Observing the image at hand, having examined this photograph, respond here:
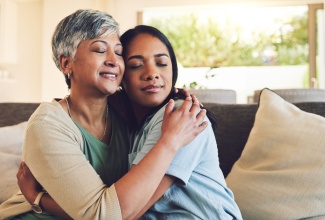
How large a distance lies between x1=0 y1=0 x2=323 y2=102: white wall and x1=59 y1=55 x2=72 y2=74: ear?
4811 mm

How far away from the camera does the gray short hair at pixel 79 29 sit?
1122mm

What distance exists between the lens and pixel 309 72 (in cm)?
563

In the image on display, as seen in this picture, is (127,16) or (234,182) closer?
(234,182)

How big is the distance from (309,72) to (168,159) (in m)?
5.28

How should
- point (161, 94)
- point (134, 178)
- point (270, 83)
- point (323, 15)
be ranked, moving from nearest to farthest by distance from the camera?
point (134, 178)
point (161, 94)
point (323, 15)
point (270, 83)

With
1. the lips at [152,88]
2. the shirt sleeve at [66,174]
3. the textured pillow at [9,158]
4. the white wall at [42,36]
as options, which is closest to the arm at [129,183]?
the shirt sleeve at [66,174]

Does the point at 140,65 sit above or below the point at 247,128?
above

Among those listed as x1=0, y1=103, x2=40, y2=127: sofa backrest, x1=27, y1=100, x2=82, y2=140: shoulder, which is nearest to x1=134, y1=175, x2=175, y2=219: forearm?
x1=27, y1=100, x2=82, y2=140: shoulder

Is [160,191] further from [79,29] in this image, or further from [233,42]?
[233,42]

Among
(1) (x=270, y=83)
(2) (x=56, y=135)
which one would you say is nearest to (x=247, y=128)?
(2) (x=56, y=135)

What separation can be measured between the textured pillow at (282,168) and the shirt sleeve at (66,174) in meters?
0.67

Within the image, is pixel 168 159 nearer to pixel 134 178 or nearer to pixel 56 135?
pixel 134 178

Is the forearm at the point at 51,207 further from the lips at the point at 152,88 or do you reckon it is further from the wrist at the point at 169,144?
the lips at the point at 152,88

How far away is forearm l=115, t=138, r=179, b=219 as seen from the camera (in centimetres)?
92
